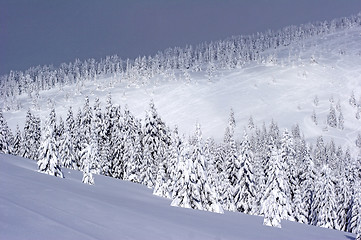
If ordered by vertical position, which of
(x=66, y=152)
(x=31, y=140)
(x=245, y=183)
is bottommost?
(x=245, y=183)

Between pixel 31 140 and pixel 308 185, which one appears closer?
pixel 308 185

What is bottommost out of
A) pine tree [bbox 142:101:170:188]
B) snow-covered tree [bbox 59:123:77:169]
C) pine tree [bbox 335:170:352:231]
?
pine tree [bbox 335:170:352:231]

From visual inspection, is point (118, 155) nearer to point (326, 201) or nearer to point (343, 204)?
point (326, 201)

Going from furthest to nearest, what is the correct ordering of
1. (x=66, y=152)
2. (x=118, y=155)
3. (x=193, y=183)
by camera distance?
(x=118, y=155) < (x=66, y=152) < (x=193, y=183)

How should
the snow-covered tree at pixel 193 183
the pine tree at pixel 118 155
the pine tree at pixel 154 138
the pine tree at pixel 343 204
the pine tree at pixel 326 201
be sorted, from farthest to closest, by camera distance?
the pine tree at pixel 118 155 → the pine tree at pixel 154 138 → the pine tree at pixel 343 204 → the pine tree at pixel 326 201 → the snow-covered tree at pixel 193 183

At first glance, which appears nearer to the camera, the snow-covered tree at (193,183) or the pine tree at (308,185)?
the snow-covered tree at (193,183)

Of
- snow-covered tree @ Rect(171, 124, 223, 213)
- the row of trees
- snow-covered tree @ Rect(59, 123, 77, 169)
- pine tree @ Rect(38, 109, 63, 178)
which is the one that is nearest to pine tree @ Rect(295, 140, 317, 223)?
the row of trees

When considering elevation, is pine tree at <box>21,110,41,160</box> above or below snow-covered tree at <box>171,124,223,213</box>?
above

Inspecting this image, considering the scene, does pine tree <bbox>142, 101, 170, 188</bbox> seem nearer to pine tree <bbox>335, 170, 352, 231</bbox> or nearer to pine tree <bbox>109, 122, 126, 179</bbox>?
pine tree <bbox>109, 122, 126, 179</bbox>

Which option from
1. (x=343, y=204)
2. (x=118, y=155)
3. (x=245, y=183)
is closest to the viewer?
(x=245, y=183)

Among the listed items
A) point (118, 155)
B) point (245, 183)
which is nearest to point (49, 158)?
point (245, 183)

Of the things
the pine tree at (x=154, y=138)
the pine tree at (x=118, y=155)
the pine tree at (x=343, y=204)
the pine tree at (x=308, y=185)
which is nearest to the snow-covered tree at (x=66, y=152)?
the pine tree at (x=118, y=155)

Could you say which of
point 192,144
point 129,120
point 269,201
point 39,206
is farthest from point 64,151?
point 39,206

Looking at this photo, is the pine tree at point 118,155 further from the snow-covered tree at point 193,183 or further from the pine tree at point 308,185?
the snow-covered tree at point 193,183
